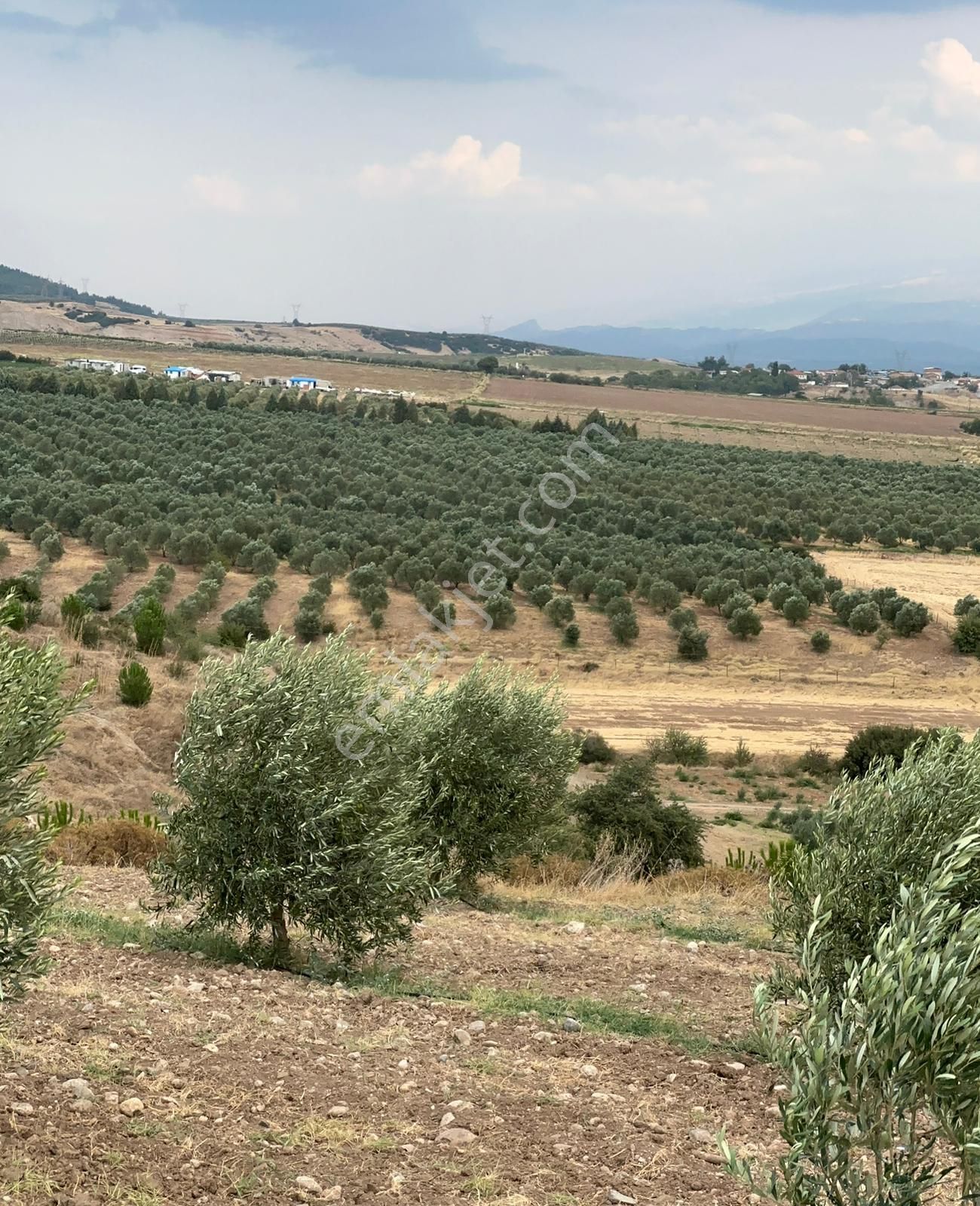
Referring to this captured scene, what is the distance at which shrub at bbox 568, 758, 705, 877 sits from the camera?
72.9ft

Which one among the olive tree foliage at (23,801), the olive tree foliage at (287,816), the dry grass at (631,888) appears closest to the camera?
the olive tree foliage at (23,801)

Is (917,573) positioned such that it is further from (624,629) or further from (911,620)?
(624,629)

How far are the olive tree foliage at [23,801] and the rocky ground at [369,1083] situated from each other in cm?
107

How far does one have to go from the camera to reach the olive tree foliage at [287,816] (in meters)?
10.5

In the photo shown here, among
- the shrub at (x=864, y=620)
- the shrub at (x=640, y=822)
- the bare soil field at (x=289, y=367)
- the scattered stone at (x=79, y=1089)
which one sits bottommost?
the shrub at (x=640, y=822)

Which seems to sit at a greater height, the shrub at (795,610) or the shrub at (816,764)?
the shrub at (795,610)

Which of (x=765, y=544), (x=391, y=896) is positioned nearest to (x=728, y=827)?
(x=391, y=896)

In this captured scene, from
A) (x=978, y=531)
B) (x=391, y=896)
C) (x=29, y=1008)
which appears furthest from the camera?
(x=978, y=531)

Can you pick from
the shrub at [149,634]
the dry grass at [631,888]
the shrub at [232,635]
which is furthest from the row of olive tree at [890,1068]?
the shrub at [232,635]

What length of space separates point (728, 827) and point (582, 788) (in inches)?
141

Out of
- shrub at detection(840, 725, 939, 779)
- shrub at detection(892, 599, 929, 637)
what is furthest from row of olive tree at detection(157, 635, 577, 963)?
shrub at detection(892, 599, 929, 637)

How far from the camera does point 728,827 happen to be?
25969 mm

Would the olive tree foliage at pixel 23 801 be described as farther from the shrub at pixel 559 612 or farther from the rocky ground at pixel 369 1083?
the shrub at pixel 559 612

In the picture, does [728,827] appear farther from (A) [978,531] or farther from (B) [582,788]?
(A) [978,531]
